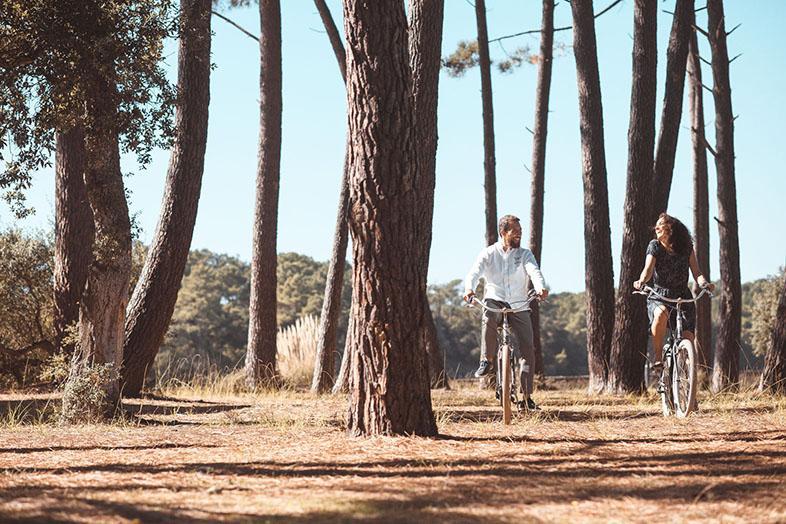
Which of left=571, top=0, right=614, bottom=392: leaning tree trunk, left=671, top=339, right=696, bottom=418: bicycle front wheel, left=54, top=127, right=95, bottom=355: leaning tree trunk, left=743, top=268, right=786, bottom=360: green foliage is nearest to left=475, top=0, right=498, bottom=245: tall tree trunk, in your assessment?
left=571, top=0, right=614, bottom=392: leaning tree trunk

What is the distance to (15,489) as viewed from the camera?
5.89 m

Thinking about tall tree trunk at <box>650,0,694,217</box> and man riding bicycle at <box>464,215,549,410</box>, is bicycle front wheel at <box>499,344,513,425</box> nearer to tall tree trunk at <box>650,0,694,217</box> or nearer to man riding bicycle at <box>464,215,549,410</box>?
man riding bicycle at <box>464,215,549,410</box>

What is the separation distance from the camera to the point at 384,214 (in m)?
7.57

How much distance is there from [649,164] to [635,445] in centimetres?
655

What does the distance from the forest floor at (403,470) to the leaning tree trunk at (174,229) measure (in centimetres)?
229

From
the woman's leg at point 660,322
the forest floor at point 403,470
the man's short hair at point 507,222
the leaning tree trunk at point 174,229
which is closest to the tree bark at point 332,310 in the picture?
the leaning tree trunk at point 174,229

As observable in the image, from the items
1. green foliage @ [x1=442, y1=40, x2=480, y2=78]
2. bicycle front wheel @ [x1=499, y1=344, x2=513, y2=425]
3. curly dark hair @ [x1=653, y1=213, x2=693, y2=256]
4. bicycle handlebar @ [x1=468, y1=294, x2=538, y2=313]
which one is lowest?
bicycle front wheel @ [x1=499, y1=344, x2=513, y2=425]

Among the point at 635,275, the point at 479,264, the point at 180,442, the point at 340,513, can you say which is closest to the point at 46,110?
the point at 180,442

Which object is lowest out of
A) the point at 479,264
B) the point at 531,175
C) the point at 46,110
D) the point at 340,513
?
the point at 340,513

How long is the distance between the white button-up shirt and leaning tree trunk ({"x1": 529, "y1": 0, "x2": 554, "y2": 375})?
8318 mm

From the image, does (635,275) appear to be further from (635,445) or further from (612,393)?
(635,445)

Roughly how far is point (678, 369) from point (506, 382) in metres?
1.72

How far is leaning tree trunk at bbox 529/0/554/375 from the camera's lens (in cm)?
1777

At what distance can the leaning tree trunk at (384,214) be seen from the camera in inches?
298
